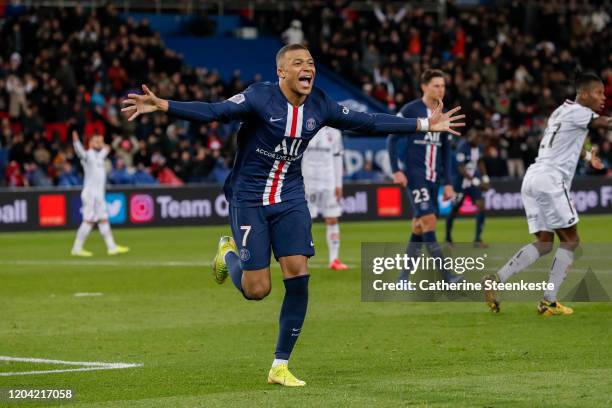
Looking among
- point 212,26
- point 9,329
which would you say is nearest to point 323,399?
point 9,329

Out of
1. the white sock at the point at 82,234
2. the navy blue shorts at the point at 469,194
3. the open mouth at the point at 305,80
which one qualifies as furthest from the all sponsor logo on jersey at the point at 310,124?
the navy blue shorts at the point at 469,194

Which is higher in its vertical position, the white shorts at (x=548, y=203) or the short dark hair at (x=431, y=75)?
the short dark hair at (x=431, y=75)

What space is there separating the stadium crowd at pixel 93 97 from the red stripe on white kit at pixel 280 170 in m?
21.2

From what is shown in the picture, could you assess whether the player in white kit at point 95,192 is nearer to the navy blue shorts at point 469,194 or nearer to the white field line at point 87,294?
the navy blue shorts at point 469,194

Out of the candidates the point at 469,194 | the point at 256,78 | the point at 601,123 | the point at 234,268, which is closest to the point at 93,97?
the point at 256,78

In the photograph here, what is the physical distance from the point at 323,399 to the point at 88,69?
27.5 m

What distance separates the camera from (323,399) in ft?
27.6

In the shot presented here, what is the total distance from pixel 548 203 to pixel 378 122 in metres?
3.98

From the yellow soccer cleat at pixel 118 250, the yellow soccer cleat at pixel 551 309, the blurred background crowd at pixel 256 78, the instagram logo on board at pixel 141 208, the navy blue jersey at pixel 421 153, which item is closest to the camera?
the yellow soccer cleat at pixel 551 309

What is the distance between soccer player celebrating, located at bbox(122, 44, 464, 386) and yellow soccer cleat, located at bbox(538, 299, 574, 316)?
4256 millimetres

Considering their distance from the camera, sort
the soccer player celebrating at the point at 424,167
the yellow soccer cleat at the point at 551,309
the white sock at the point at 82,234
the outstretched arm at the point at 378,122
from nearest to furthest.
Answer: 1. the outstretched arm at the point at 378,122
2. the yellow soccer cleat at the point at 551,309
3. the soccer player celebrating at the point at 424,167
4. the white sock at the point at 82,234

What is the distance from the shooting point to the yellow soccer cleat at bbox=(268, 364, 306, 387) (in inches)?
353

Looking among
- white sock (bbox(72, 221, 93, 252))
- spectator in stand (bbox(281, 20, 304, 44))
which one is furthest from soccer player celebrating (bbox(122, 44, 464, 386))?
spectator in stand (bbox(281, 20, 304, 44))

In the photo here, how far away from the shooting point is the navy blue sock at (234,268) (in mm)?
9815
